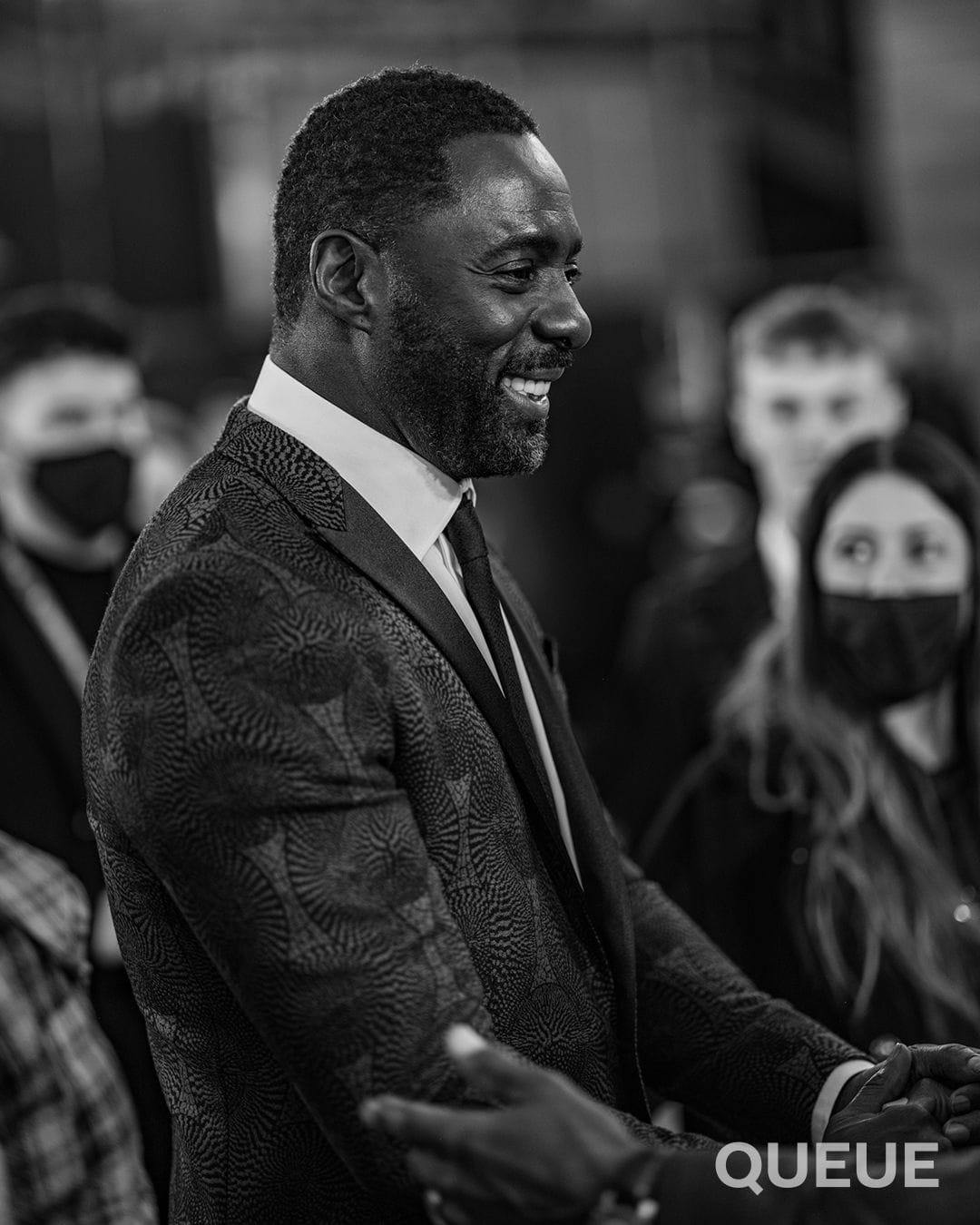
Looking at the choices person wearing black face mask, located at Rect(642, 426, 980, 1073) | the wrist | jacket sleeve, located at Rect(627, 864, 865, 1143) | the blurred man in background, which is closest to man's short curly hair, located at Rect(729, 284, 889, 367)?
the blurred man in background

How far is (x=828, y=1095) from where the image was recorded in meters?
2.05

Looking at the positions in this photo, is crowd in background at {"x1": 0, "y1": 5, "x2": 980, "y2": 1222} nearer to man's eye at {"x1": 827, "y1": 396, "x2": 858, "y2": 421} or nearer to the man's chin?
man's eye at {"x1": 827, "y1": 396, "x2": 858, "y2": 421}

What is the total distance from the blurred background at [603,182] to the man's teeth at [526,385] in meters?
5.13

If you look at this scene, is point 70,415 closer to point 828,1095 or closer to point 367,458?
point 367,458

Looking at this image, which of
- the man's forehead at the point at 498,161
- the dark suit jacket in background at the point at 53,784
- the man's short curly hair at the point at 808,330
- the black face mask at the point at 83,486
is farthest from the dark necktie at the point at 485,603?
the man's short curly hair at the point at 808,330

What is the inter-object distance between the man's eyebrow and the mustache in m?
0.11

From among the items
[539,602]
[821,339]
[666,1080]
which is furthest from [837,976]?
[539,602]

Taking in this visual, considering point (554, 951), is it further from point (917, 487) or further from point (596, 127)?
point (596, 127)

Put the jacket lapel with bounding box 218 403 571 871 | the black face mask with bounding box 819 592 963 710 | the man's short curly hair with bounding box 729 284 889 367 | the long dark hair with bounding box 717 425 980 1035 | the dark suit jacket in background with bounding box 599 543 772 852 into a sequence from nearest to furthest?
the jacket lapel with bounding box 218 403 571 871, the long dark hair with bounding box 717 425 980 1035, the black face mask with bounding box 819 592 963 710, the dark suit jacket in background with bounding box 599 543 772 852, the man's short curly hair with bounding box 729 284 889 367

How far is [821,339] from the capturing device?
4.73 meters

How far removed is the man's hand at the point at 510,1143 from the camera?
5.14 feet

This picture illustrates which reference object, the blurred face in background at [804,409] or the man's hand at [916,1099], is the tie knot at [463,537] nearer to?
the man's hand at [916,1099]

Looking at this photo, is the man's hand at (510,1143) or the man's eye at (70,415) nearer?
the man's hand at (510,1143)

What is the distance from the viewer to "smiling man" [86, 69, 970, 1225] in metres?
1.62
